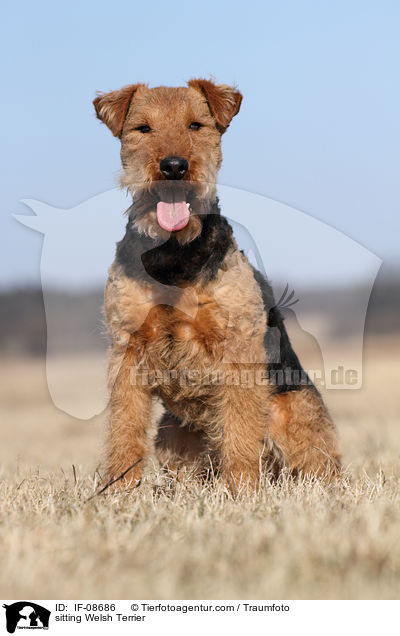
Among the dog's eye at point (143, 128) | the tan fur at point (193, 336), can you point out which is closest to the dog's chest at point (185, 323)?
the tan fur at point (193, 336)

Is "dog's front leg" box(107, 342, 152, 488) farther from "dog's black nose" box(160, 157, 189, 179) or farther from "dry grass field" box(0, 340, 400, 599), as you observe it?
"dog's black nose" box(160, 157, 189, 179)

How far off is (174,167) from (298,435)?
1.85 m

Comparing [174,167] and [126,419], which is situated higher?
[174,167]

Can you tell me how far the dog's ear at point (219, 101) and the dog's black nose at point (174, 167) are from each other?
25.6 inches

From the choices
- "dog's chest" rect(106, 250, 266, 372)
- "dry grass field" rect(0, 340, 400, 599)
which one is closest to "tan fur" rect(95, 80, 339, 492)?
"dog's chest" rect(106, 250, 266, 372)

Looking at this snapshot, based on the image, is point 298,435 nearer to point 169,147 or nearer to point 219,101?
point 169,147

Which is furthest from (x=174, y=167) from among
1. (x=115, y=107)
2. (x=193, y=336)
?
(x=193, y=336)

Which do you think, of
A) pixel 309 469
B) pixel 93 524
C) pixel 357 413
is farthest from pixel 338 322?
pixel 357 413

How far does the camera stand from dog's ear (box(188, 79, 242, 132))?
4449mm

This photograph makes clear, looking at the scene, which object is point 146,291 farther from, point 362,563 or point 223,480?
point 362,563

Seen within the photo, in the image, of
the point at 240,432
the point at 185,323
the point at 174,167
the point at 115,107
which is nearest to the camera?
the point at 174,167

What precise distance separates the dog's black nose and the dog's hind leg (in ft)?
5.11

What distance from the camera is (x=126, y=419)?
4.35 metres

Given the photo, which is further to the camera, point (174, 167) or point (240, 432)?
point (240, 432)
